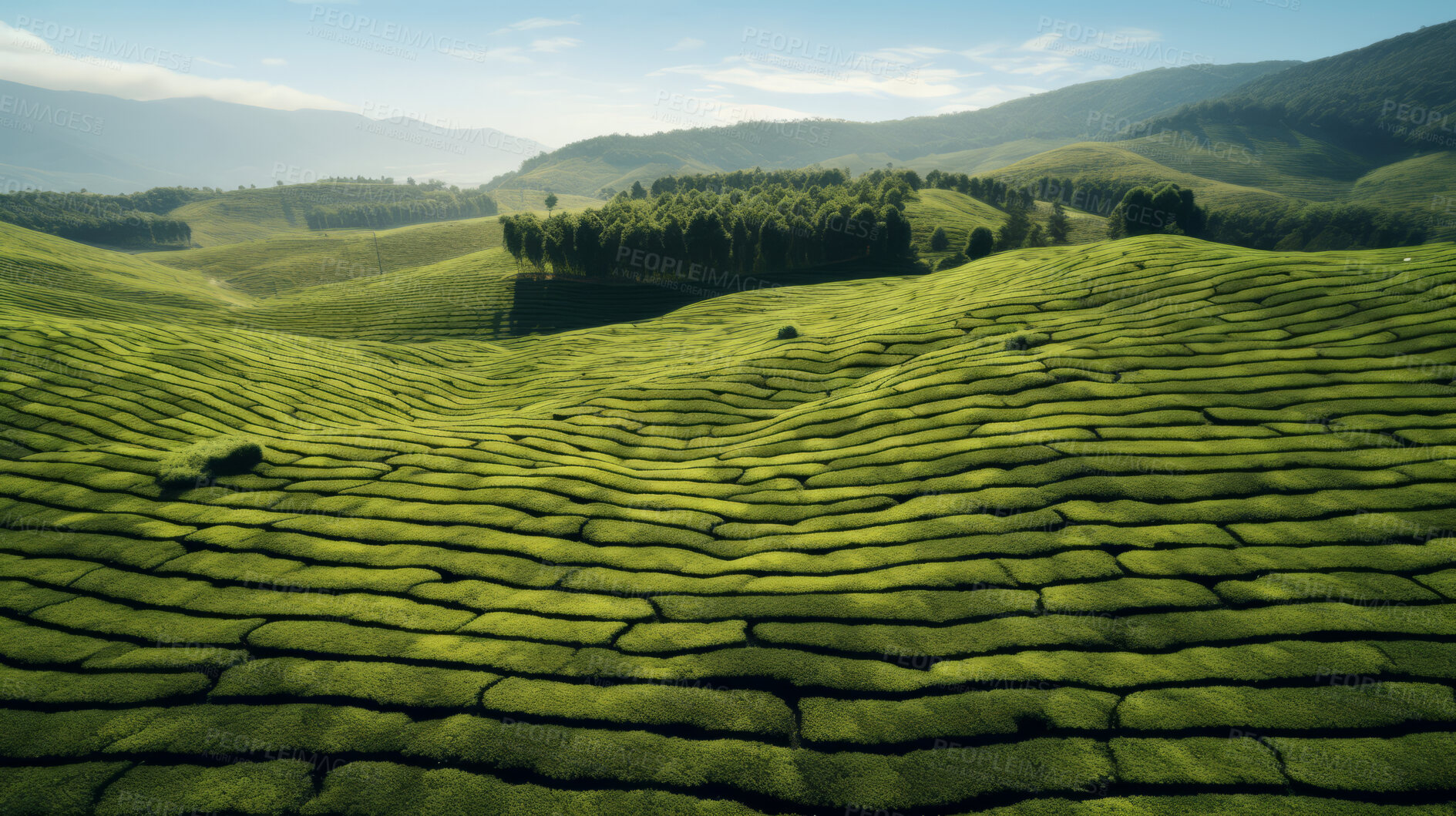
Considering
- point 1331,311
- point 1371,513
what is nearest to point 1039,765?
point 1371,513

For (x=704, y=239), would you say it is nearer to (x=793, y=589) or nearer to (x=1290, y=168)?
(x=793, y=589)

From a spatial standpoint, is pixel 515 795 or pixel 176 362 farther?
pixel 176 362

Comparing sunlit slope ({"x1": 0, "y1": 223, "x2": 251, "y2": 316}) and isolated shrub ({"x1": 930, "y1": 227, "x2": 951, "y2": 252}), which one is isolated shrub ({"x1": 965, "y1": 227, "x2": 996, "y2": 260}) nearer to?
isolated shrub ({"x1": 930, "y1": 227, "x2": 951, "y2": 252})

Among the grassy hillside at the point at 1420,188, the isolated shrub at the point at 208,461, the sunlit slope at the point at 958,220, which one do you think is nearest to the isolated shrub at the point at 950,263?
the sunlit slope at the point at 958,220

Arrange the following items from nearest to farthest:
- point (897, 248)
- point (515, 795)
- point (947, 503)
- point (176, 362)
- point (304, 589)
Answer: point (515, 795) < point (304, 589) < point (947, 503) < point (176, 362) < point (897, 248)

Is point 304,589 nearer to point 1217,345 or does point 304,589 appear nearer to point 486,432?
point 486,432

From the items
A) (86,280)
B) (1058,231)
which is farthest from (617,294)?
(1058,231)
